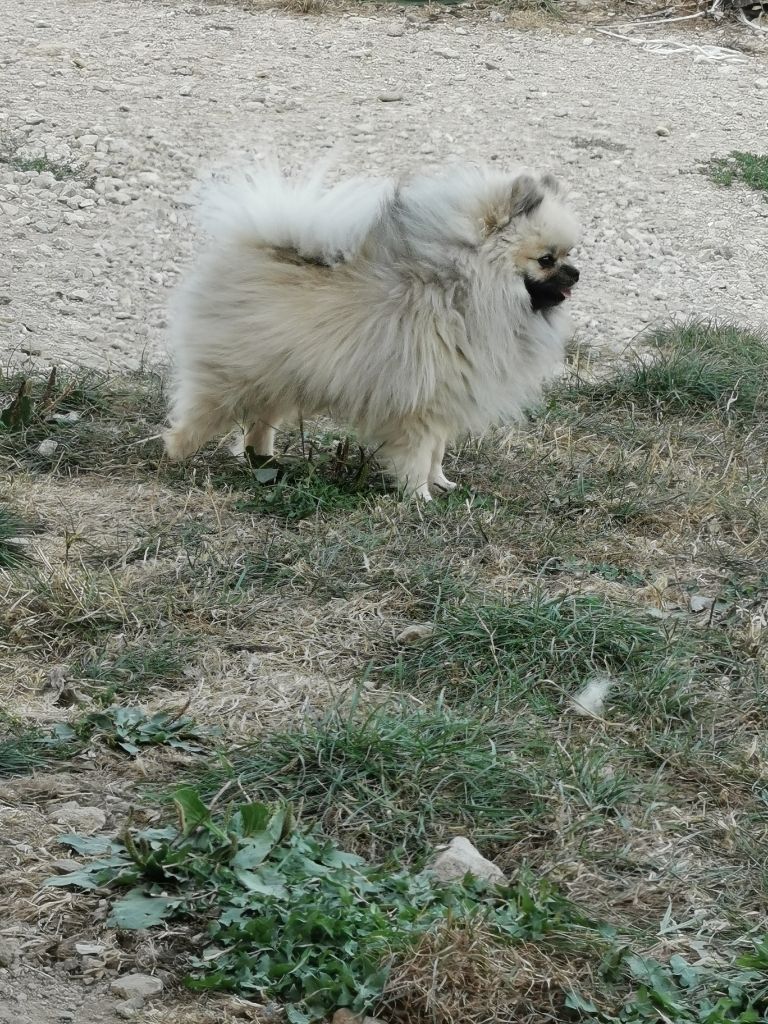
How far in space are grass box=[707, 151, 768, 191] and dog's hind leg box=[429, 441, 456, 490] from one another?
15.1ft

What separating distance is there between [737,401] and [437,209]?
1818 millimetres

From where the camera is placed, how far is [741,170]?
8742mm

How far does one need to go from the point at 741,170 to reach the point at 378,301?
16.6 ft

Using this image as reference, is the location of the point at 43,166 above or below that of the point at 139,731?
above

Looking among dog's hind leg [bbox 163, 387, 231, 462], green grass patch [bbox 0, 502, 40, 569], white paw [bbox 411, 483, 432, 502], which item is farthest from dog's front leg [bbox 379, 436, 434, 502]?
green grass patch [bbox 0, 502, 40, 569]

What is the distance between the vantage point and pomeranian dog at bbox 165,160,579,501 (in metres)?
4.57

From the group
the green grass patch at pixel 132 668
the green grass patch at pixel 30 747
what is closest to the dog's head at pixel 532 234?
the green grass patch at pixel 132 668

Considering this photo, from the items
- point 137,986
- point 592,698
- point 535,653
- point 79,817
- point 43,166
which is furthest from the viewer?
point 43,166

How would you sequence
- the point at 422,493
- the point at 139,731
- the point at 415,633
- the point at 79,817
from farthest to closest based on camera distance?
the point at 422,493
the point at 415,633
the point at 139,731
the point at 79,817

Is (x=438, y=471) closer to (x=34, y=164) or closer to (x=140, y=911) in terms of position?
(x=140, y=911)

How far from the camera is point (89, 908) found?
98.4 inches

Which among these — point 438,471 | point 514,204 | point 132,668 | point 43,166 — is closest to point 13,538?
point 132,668

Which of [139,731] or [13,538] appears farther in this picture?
[13,538]

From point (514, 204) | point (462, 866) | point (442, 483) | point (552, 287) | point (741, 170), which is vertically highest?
point (514, 204)
